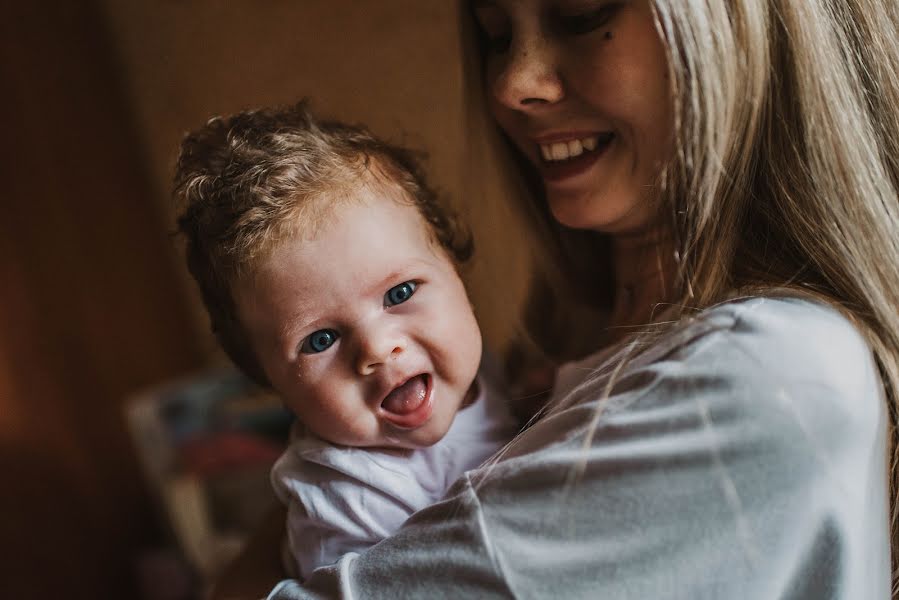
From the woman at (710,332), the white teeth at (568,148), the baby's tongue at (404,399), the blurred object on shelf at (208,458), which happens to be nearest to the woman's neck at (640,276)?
the woman at (710,332)

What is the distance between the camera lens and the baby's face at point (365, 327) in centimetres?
77

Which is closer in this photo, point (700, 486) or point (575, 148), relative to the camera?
point (700, 486)

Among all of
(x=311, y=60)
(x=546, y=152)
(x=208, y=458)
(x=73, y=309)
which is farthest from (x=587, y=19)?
(x=73, y=309)

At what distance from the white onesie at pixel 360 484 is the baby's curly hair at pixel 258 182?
0.46 ft

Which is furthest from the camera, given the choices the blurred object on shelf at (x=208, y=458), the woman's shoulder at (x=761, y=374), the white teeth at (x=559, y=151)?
the blurred object on shelf at (x=208, y=458)

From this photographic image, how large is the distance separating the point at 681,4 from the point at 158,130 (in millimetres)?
614

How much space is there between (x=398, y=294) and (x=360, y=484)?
0.20 meters

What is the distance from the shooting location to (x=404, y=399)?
800 mm

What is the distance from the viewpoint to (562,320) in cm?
119

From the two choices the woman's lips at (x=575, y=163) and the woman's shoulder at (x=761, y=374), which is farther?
the woman's lips at (x=575, y=163)

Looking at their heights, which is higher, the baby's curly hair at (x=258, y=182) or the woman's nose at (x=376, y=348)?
the baby's curly hair at (x=258, y=182)

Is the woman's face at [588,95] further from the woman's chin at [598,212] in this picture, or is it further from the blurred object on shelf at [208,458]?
the blurred object on shelf at [208,458]

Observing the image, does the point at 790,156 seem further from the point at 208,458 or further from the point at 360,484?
the point at 208,458

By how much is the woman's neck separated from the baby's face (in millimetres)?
202
